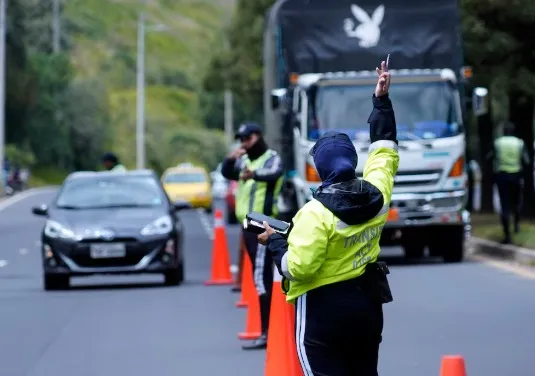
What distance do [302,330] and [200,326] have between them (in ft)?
25.9

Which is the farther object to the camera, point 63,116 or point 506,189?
point 63,116

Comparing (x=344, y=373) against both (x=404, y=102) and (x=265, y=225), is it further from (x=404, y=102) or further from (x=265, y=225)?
(x=404, y=102)

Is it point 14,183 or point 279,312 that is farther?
point 14,183

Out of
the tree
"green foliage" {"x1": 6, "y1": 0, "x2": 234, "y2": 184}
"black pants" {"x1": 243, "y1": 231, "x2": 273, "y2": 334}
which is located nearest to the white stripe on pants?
"black pants" {"x1": 243, "y1": 231, "x2": 273, "y2": 334}

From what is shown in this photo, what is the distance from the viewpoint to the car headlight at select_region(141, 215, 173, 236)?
62.2 feet

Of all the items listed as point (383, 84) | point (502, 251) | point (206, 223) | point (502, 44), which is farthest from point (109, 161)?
point (206, 223)

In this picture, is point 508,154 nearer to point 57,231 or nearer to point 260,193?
point 57,231

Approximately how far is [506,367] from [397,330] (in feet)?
8.80

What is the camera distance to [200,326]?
14.9m

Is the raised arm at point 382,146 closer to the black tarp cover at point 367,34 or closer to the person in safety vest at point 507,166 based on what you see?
the black tarp cover at point 367,34

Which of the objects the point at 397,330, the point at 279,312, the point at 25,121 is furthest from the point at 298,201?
the point at 25,121

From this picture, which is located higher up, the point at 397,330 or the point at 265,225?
the point at 265,225

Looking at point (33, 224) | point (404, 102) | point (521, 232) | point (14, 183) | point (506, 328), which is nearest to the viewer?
point (506, 328)

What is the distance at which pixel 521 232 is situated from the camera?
2445 cm
